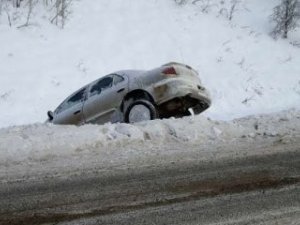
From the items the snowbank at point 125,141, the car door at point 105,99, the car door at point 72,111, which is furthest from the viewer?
the car door at point 72,111

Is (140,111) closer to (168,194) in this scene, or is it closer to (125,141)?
(125,141)

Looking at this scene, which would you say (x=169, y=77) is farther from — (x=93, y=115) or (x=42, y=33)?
(x=42, y=33)

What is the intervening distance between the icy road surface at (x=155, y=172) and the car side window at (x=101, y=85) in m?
2.41

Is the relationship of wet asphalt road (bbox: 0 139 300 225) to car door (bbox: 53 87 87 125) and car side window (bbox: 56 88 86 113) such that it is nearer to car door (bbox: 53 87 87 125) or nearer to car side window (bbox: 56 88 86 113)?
car door (bbox: 53 87 87 125)

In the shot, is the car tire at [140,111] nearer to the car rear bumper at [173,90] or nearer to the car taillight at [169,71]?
the car rear bumper at [173,90]

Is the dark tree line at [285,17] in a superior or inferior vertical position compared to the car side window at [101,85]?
superior

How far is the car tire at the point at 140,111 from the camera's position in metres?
10.6

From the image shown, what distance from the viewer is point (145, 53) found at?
19656mm

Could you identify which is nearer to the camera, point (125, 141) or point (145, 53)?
point (125, 141)

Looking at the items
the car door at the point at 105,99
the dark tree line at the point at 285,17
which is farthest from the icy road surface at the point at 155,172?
the dark tree line at the point at 285,17

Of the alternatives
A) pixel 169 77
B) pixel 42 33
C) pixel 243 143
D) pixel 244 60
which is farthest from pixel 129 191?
pixel 244 60

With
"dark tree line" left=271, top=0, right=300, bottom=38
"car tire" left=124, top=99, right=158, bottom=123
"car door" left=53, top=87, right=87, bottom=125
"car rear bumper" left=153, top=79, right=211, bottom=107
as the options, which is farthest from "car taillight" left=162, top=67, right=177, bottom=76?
"dark tree line" left=271, top=0, right=300, bottom=38

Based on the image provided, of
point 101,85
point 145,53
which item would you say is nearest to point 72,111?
point 101,85

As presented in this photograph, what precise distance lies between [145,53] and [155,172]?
42.8 feet
